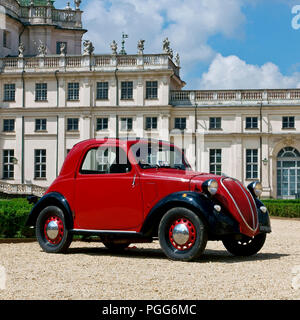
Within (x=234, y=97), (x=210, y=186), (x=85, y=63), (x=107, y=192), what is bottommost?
(x=107, y=192)

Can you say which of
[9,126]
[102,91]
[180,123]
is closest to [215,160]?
[180,123]

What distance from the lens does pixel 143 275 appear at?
8859 mm

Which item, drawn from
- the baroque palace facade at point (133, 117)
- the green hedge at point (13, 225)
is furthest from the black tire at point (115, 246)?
the baroque palace facade at point (133, 117)

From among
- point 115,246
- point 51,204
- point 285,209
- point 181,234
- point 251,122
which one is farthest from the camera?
point 251,122

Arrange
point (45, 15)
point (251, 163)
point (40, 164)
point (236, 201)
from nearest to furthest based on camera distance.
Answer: point (236, 201), point (251, 163), point (40, 164), point (45, 15)

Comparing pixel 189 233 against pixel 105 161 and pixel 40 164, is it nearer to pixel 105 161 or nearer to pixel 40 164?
pixel 105 161

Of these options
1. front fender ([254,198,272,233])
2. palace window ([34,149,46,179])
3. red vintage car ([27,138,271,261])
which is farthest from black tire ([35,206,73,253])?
palace window ([34,149,46,179])

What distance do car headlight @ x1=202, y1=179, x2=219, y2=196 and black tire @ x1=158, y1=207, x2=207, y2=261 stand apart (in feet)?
1.55

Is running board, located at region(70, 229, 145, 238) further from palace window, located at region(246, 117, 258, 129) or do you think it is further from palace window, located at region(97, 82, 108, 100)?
palace window, located at region(97, 82, 108, 100)

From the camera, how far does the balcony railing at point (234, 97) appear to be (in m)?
47.6

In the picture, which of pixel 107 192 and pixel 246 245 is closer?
pixel 107 192

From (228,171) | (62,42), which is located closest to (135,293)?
(228,171)

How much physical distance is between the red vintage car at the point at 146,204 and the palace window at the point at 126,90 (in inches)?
1433

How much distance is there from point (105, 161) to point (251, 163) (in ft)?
119
